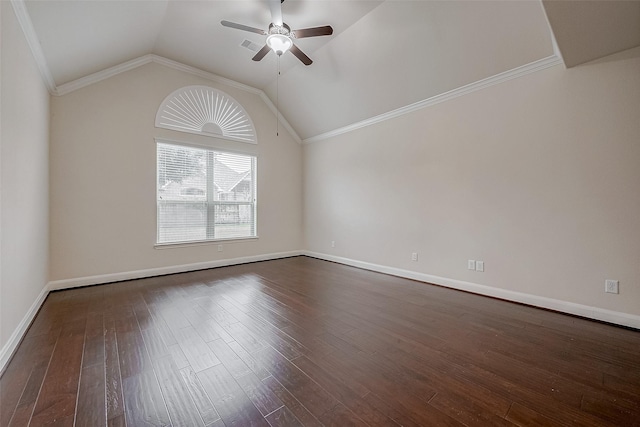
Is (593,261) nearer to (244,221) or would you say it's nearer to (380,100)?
(380,100)

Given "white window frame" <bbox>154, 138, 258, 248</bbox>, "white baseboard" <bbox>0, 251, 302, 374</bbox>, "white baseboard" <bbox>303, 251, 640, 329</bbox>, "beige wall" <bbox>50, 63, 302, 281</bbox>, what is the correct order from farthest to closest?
"white window frame" <bbox>154, 138, 258, 248</bbox>
"beige wall" <bbox>50, 63, 302, 281</bbox>
"white baseboard" <bbox>303, 251, 640, 329</bbox>
"white baseboard" <bbox>0, 251, 302, 374</bbox>

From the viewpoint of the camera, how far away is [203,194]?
15.6 feet

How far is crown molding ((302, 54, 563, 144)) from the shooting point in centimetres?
285

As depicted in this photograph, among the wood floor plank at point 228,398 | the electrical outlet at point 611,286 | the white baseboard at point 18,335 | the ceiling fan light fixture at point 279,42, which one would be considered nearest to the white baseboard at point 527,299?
the electrical outlet at point 611,286

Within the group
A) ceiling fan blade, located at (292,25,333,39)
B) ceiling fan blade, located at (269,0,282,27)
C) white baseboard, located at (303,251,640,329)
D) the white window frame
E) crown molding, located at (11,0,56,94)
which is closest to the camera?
crown molding, located at (11,0,56,94)

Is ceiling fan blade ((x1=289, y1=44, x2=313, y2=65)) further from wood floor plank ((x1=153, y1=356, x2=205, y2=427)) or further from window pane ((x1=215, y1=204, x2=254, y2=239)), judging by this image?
wood floor plank ((x1=153, y1=356, x2=205, y2=427))

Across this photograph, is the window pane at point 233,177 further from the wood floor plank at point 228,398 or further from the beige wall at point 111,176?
the wood floor plank at point 228,398

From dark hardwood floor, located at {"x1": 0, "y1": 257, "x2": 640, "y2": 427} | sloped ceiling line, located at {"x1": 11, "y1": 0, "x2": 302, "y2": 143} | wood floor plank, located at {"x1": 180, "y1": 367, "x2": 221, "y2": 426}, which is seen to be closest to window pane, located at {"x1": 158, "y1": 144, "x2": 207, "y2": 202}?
sloped ceiling line, located at {"x1": 11, "y1": 0, "x2": 302, "y2": 143}

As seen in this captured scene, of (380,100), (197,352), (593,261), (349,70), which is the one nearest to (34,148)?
(197,352)

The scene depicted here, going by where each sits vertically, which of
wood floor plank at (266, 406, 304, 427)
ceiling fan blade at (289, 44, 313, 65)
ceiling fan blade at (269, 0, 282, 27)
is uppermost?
ceiling fan blade at (269, 0, 282, 27)

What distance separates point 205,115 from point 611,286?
5985mm

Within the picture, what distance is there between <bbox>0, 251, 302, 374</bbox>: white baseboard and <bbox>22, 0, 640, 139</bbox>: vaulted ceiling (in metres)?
2.66

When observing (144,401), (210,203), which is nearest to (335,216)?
(210,203)

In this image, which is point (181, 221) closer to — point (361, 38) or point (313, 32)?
point (313, 32)
